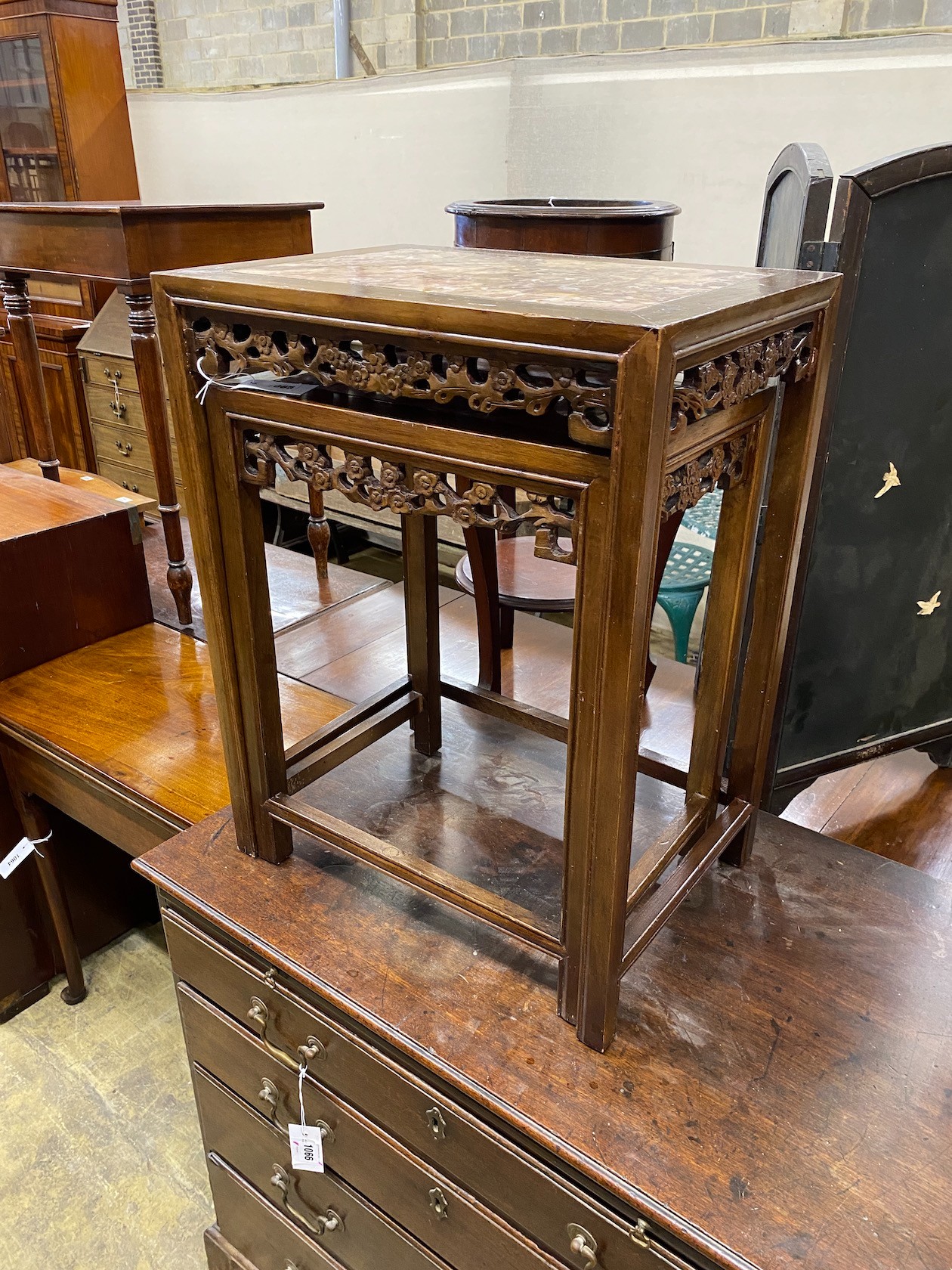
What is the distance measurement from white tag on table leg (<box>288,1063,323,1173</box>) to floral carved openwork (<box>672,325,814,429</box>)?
36.4 inches

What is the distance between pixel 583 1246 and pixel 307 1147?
426mm

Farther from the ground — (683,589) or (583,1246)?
(583,1246)

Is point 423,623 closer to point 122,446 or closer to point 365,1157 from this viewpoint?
point 365,1157

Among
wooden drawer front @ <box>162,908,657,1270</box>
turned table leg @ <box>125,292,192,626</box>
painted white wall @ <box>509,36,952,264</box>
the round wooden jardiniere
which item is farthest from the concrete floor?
painted white wall @ <box>509,36,952,264</box>

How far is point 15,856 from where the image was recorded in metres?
1.84

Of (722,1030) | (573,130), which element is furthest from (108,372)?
(722,1030)

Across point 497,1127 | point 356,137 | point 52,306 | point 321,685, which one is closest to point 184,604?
point 321,685

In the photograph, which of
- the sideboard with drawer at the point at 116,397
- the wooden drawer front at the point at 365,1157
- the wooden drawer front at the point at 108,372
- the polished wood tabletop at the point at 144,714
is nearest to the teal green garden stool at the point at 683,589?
the polished wood tabletop at the point at 144,714

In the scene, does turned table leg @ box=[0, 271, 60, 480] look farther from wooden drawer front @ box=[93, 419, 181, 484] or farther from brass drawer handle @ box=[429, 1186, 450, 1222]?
wooden drawer front @ box=[93, 419, 181, 484]

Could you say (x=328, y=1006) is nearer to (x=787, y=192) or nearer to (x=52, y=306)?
(x=787, y=192)

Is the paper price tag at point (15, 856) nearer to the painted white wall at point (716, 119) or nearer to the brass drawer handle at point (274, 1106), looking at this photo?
the brass drawer handle at point (274, 1106)

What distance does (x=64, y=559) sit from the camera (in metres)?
1.87

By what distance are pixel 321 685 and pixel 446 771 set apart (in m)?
0.47

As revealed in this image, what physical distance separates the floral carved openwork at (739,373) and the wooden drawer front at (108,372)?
3641mm
